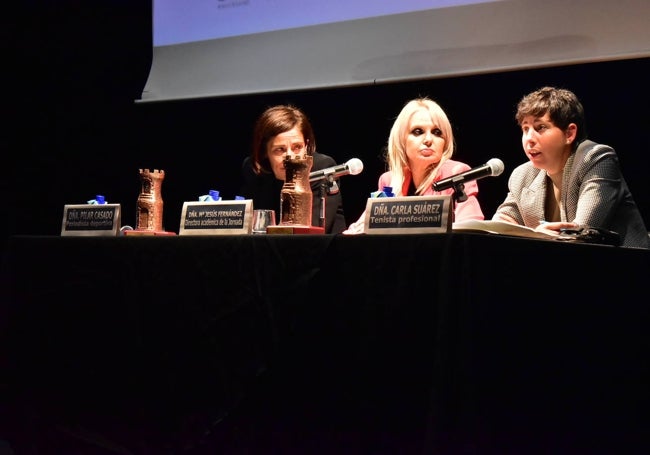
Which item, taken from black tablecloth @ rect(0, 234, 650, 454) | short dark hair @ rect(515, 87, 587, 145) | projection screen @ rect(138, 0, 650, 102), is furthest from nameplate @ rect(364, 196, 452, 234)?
projection screen @ rect(138, 0, 650, 102)

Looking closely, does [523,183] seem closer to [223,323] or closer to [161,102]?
[223,323]

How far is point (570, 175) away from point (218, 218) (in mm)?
1250

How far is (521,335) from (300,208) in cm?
68

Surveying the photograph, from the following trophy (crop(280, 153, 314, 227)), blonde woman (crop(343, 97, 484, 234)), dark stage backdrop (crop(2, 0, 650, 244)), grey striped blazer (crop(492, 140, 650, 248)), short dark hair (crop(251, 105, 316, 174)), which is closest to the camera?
trophy (crop(280, 153, 314, 227))

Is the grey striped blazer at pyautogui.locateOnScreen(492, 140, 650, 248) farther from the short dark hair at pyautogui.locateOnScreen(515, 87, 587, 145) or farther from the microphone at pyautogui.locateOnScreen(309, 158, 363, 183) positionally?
the microphone at pyautogui.locateOnScreen(309, 158, 363, 183)

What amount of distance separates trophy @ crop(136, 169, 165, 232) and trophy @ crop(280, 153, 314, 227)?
1.56 feet

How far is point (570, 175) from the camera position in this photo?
2479 mm

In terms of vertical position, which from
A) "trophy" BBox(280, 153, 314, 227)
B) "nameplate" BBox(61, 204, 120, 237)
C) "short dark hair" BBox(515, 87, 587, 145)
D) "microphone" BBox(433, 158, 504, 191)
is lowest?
"nameplate" BBox(61, 204, 120, 237)

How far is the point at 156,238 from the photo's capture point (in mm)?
1768

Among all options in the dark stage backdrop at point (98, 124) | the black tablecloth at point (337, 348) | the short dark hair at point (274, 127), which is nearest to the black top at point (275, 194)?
the short dark hair at point (274, 127)

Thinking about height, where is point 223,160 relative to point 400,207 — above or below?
above

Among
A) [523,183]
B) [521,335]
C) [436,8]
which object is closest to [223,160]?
[436,8]

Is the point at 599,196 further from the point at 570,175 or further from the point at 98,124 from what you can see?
the point at 98,124

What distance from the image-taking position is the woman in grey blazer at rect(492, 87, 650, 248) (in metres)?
2.41
